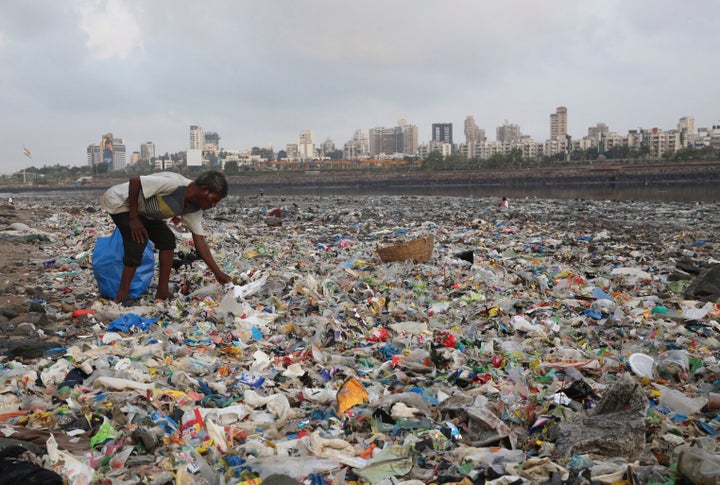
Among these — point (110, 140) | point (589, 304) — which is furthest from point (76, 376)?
point (110, 140)

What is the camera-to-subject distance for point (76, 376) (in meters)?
2.95

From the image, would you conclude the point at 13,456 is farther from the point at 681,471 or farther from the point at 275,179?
the point at 275,179

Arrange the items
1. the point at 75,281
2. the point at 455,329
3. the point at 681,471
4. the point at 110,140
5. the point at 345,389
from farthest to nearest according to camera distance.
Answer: the point at 110,140, the point at 75,281, the point at 455,329, the point at 345,389, the point at 681,471

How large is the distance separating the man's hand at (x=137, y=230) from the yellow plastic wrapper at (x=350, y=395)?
2436 millimetres

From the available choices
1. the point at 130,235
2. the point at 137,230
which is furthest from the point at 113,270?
the point at 137,230

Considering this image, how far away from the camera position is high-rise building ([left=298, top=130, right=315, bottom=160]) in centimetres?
16980

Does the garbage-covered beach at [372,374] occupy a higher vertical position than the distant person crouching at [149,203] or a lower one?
lower

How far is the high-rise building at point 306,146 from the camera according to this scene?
557 feet

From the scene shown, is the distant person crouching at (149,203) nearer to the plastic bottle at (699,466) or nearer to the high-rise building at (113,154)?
the plastic bottle at (699,466)

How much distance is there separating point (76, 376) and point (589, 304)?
3689 millimetres

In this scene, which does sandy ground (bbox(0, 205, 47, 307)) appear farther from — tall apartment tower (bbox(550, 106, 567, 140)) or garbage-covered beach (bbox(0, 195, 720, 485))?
tall apartment tower (bbox(550, 106, 567, 140))

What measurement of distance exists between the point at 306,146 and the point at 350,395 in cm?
17934

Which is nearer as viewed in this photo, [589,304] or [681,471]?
[681,471]

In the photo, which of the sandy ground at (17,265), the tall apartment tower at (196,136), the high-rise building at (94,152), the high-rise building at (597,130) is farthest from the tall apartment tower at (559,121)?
the sandy ground at (17,265)
